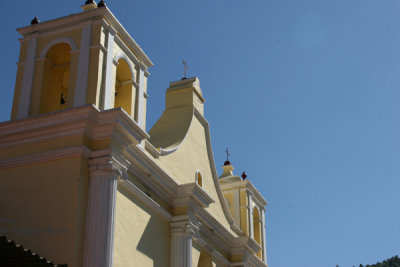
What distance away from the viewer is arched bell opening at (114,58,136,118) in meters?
15.2

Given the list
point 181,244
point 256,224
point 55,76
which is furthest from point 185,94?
point 256,224

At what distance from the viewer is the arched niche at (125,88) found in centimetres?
1518

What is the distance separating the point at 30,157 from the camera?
13.2 meters

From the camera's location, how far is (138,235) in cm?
1401

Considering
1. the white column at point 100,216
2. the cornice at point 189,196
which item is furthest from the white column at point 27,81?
the cornice at point 189,196

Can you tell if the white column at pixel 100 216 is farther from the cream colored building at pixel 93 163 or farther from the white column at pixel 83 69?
the white column at pixel 83 69

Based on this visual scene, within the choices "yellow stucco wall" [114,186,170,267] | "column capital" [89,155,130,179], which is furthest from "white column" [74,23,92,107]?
"yellow stucco wall" [114,186,170,267]

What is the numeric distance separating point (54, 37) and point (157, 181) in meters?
3.90

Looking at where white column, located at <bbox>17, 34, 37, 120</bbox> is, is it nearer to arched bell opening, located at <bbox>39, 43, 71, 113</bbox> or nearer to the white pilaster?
arched bell opening, located at <bbox>39, 43, 71, 113</bbox>

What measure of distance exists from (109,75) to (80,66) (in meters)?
0.63

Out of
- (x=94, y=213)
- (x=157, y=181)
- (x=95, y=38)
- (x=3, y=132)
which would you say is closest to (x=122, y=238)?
(x=94, y=213)

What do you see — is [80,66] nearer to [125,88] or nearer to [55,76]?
[55,76]

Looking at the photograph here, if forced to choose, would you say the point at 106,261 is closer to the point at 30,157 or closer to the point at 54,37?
the point at 30,157

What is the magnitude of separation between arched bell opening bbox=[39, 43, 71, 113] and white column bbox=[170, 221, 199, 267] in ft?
12.6
